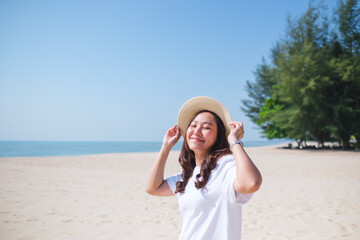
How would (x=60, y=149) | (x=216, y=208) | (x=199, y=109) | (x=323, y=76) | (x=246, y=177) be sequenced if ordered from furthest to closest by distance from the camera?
(x=60, y=149) → (x=323, y=76) → (x=199, y=109) → (x=216, y=208) → (x=246, y=177)

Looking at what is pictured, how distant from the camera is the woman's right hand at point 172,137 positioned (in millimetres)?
1873

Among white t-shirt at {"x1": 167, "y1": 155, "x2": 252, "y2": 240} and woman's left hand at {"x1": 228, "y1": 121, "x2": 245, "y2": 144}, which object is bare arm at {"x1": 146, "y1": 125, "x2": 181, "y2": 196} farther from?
woman's left hand at {"x1": 228, "y1": 121, "x2": 245, "y2": 144}

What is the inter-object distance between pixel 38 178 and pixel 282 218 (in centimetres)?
893

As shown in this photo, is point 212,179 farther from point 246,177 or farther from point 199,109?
point 199,109

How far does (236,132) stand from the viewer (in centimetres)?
153

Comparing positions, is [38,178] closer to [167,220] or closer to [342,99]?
Answer: [167,220]

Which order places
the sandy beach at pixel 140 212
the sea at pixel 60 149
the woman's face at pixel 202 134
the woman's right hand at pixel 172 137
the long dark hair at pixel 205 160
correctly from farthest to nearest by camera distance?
the sea at pixel 60 149
the sandy beach at pixel 140 212
the woman's right hand at pixel 172 137
the woman's face at pixel 202 134
the long dark hair at pixel 205 160

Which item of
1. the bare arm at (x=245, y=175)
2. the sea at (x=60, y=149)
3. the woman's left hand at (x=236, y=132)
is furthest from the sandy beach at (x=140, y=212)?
the sea at (x=60, y=149)

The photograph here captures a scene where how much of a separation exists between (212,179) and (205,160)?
0.46 ft

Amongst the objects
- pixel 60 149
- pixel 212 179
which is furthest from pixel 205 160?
pixel 60 149

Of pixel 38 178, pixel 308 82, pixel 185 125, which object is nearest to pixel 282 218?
pixel 185 125

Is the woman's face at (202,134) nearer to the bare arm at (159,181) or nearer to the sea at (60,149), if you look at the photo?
the bare arm at (159,181)

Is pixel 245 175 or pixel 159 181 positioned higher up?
pixel 245 175

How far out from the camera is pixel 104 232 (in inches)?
171
